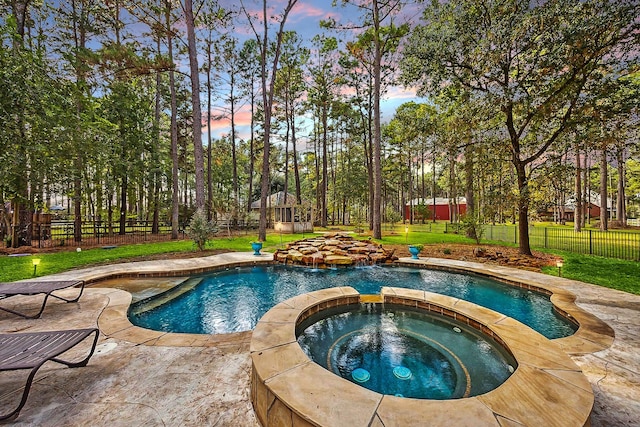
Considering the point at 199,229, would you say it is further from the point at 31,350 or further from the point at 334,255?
the point at 31,350

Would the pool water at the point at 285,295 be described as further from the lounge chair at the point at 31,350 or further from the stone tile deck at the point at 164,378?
the lounge chair at the point at 31,350

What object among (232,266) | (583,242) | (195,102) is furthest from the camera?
(583,242)

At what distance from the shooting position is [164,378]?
235cm

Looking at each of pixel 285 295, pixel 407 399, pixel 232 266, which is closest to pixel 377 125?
pixel 232 266

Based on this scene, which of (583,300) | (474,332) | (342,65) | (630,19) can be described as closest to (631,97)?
(630,19)

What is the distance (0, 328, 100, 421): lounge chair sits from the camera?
1.78 m

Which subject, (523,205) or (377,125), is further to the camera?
(377,125)

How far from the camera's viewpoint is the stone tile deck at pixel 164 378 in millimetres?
1931

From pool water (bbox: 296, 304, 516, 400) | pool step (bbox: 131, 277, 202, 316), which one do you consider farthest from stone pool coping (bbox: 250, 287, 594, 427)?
pool step (bbox: 131, 277, 202, 316)

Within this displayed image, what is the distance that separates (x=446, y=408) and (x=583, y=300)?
16.9ft

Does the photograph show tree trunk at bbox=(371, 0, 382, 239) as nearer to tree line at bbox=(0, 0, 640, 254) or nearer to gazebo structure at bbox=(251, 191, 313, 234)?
tree line at bbox=(0, 0, 640, 254)

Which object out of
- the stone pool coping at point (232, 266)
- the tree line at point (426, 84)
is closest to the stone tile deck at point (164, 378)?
the stone pool coping at point (232, 266)

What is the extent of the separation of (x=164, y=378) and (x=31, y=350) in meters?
1.07

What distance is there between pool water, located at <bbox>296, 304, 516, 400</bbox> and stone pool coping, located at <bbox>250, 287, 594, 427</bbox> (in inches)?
23.6
